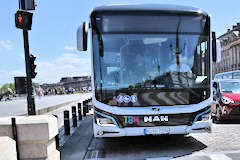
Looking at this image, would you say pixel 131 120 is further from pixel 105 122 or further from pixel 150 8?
pixel 150 8

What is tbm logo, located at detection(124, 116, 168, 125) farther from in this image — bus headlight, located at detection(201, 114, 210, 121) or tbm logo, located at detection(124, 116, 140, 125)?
bus headlight, located at detection(201, 114, 210, 121)

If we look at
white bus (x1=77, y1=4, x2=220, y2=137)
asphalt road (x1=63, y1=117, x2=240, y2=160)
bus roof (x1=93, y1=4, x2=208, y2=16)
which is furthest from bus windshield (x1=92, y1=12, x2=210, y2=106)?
asphalt road (x1=63, y1=117, x2=240, y2=160)

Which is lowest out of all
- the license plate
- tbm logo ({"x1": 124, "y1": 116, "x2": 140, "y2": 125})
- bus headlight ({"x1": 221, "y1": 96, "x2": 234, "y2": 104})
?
the license plate

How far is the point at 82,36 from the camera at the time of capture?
15.4 feet

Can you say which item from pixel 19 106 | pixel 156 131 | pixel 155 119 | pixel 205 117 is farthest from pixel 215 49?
pixel 19 106

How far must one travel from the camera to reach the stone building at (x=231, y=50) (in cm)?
5967

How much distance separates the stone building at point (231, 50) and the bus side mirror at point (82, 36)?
61.0 meters

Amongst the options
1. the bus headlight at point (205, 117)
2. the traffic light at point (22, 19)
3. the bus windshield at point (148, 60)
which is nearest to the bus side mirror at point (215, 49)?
the bus windshield at point (148, 60)

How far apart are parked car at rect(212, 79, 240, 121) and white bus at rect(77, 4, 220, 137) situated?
126 inches

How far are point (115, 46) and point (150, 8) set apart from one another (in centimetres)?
115

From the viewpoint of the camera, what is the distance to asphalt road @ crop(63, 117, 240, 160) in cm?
436

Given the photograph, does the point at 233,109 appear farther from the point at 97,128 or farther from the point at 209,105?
the point at 97,128

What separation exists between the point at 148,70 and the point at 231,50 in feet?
221

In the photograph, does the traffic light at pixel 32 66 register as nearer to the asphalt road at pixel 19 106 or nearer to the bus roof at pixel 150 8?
the bus roof at pixel 150 8
